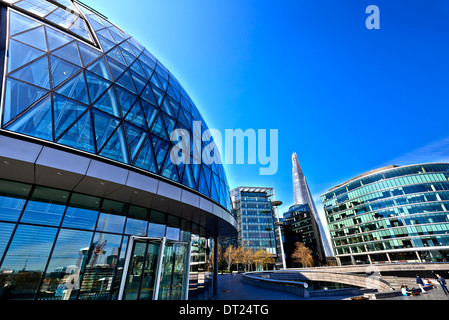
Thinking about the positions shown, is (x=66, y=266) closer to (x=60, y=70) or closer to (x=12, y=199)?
(x=12, y=199)

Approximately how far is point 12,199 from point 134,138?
5.33 metres

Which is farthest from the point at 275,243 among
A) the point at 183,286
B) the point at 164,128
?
the point at 164,128

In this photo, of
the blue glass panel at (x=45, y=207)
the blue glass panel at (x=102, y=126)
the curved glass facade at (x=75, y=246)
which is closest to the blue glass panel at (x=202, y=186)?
the curved glass facade at (x=75, y=246)

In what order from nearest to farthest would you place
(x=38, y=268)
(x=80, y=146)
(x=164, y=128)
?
(x=38, y=268), (x=80, y=146), (x=164, y=128)

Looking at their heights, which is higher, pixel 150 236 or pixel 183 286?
pixel 150 236

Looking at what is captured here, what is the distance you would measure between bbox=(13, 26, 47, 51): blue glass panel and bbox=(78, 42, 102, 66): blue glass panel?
1.57 metres

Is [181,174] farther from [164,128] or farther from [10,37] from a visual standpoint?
[10,37]

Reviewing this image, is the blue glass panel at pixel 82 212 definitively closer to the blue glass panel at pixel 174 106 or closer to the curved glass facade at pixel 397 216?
the blue glass panel at pixel 174 106

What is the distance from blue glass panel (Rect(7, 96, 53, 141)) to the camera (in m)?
7.33

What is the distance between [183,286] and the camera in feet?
42.7

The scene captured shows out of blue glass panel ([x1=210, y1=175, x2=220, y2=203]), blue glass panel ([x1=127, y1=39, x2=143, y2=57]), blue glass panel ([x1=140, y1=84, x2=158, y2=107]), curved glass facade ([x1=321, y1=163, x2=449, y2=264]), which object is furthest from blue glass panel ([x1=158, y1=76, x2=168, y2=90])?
curved glass facade ([x1=321, y1=163, x2=449, y2=264])

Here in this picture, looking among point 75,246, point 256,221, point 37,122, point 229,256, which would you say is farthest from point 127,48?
point 256,221

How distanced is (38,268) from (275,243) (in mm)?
81358
